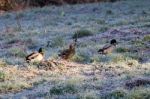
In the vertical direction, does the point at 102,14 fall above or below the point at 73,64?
below

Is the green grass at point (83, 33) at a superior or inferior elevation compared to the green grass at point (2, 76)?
inferior

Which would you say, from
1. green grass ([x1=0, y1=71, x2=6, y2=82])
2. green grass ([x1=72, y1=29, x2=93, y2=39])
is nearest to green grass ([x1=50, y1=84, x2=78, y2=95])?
green grass ([x1=0, y1=71, x2=6, y2=82])

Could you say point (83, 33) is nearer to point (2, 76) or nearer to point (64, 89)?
point (2, 76)

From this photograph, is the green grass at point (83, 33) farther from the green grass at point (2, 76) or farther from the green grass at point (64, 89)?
the green grass at point (64, 89)

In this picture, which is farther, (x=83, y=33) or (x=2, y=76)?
(x=83, y=33)

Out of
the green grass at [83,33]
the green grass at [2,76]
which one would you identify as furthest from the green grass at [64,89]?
Answer: the green grass at [83,33]

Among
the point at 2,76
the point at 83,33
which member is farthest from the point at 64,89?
the point at 83,33

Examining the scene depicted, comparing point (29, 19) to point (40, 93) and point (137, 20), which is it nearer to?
point (137, 20)

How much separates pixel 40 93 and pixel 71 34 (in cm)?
1042

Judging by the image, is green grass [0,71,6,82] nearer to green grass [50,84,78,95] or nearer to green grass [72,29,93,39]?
green grass [50,84,78,95]

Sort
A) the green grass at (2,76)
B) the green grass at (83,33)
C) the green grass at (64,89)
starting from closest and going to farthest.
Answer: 1. the green grass at (64,89)
2. the green grass at (2,76)
3. the green grass at (83,33)

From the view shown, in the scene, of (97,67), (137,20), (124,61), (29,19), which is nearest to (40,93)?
(97,67)

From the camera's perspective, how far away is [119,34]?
19.7m

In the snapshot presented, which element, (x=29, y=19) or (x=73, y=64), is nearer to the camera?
(x=73, y=64)
